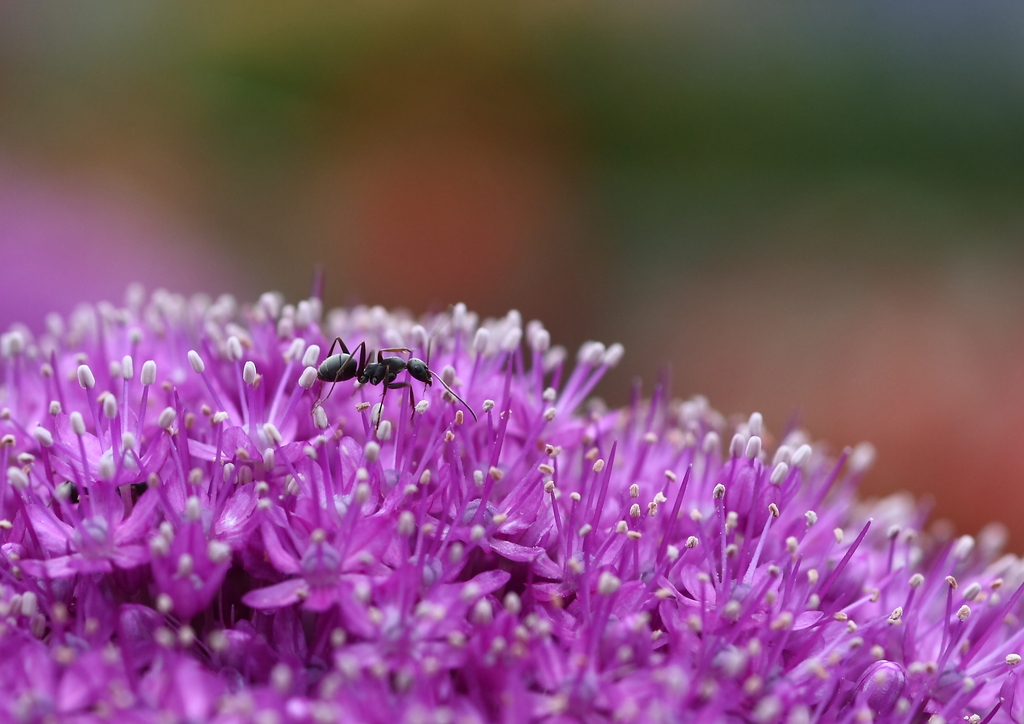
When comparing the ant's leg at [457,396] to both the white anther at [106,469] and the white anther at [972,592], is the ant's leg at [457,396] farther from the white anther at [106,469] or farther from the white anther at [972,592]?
the white anther at [972,592]

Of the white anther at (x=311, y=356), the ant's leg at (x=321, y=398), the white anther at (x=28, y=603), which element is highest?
the white anther at (x=311, y=356)

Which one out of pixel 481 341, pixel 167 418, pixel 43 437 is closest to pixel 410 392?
pixel 481 341

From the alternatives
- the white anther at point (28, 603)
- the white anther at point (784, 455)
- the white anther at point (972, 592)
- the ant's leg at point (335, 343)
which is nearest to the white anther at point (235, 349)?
the ant's leg at point (335, 343)

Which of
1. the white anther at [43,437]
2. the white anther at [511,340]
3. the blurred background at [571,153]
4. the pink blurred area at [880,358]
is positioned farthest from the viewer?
the blurred background at [571,153]

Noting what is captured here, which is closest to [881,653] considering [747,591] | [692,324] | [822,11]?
[747,591]

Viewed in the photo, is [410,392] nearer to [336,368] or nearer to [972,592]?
[336,368]

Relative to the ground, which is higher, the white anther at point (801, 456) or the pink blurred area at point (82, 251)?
the white anther at point (801, 456)

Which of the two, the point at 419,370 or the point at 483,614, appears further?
the point at 419,370
